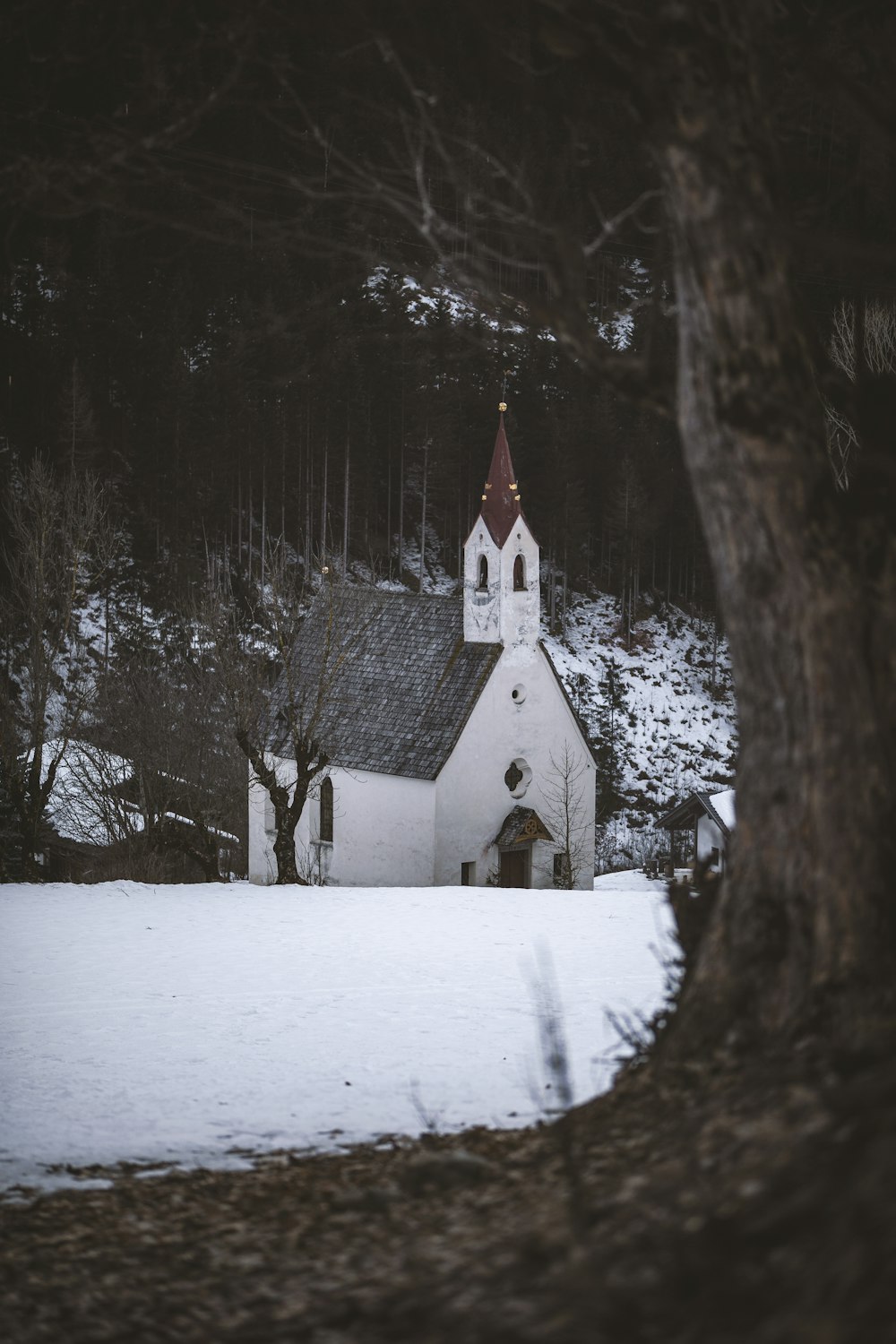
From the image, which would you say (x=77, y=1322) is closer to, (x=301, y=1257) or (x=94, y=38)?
(x=301, y=1257)

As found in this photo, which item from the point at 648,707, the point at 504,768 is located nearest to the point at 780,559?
the point at 504,768

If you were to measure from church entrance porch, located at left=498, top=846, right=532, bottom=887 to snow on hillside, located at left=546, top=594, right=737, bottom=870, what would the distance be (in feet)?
39.8

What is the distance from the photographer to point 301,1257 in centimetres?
494

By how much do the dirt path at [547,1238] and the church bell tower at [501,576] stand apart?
28.3 m

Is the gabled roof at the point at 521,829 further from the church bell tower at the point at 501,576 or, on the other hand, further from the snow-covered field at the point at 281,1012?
the snow-covered field at the point at 281,1012

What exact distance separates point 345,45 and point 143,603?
52644 mm

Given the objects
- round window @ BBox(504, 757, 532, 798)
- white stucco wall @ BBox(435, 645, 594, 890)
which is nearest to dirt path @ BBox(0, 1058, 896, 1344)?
white stucco wall @ BBox(435, 645, 594, 890)

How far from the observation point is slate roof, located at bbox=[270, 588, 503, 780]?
111 ft

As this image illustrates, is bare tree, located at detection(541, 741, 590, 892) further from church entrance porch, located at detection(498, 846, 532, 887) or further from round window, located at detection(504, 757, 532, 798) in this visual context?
church entrance porch, located at detection(498, 846, 532, 887)

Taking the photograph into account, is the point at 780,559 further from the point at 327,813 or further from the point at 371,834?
the point at 327,813

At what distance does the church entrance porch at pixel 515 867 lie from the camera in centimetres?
3475

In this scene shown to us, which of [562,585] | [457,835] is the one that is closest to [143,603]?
[562,585]

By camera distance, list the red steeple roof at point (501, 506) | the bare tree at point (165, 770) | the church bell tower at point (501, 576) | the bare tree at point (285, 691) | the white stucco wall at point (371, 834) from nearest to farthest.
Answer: the bare tree at point (285, 691), the bare tree at point (165, 770), the white stucco wall at point (371, 834), the church bell tower at point (501, 576), the red steeple roof at point (501, 506)

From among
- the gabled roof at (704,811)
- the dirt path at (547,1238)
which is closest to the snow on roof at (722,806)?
the gabled roof at (704,811)
